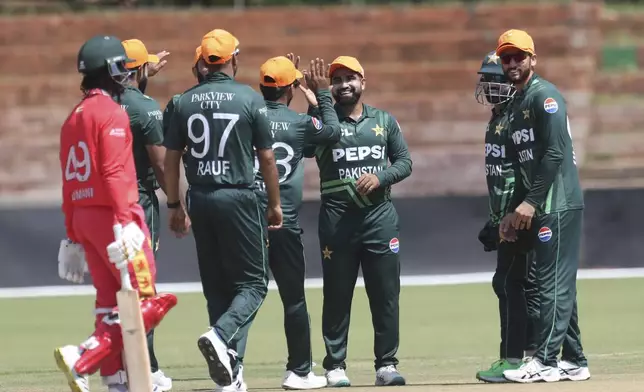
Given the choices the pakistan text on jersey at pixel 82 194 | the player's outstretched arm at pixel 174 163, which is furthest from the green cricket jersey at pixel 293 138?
the pakistan text on jersey at pixel 82 194

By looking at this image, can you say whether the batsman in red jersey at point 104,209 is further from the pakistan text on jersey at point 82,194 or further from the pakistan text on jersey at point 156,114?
the pakistan text on jersey at point 156,114

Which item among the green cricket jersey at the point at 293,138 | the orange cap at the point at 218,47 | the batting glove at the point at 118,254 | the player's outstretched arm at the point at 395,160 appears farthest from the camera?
the player's outstretched arm at the point at 395,160

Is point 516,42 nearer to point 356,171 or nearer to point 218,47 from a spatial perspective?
point 356,171

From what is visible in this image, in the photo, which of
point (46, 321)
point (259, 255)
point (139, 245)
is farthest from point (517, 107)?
point (46, 321)

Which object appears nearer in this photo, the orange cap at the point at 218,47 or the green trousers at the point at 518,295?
the orange cap at the point at 218,47

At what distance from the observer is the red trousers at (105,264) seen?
684 cm

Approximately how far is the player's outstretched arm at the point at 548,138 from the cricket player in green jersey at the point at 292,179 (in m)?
1.38

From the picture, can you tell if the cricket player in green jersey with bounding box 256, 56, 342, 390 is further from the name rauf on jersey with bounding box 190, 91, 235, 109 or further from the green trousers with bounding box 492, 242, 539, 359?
the green trousers with bounding box 492, 242, 539, 359

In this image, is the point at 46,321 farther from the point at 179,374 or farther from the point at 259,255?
the point at 259,255

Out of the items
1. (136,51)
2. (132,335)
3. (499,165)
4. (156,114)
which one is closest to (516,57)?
(499,165)

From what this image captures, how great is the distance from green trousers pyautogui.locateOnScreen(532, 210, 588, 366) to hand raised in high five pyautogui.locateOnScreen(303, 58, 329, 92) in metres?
1.65

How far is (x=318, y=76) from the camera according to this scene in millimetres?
8750

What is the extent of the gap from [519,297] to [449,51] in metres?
13.2

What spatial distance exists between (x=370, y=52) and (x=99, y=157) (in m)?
14.8
